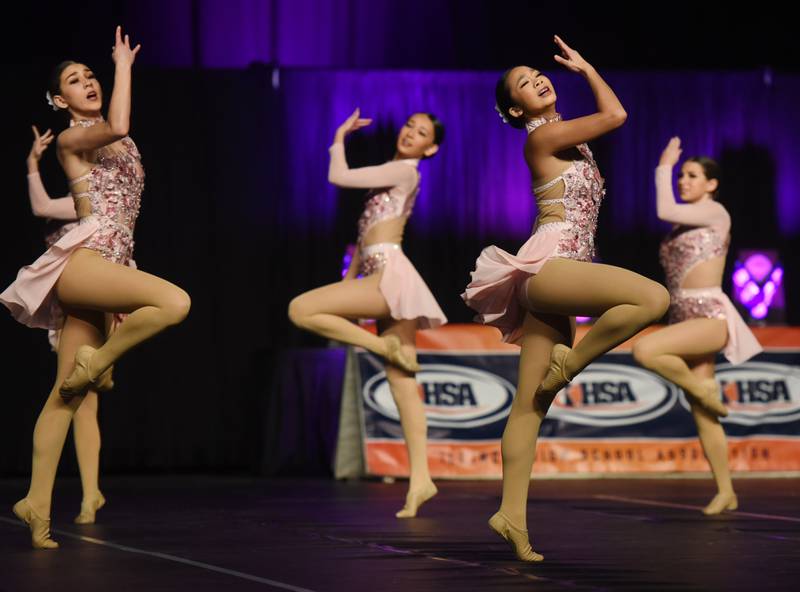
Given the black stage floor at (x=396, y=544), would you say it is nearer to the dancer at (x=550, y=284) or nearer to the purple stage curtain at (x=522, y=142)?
the dancer at (x=550, y=284)

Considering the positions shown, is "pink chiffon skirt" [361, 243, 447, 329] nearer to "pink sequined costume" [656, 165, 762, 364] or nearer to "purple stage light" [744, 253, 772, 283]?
"pink sequined costume" [656, 165, 762, 364]

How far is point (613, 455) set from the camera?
24.7 ft

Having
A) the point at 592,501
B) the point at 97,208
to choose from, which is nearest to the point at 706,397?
the point at 592,501

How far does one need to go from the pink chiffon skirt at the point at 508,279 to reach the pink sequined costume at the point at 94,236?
3.95ft

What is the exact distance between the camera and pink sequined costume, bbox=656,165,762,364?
5691mm

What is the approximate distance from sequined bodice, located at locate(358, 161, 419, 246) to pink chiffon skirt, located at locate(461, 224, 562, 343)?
60.9 inches

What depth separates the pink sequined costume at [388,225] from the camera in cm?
538

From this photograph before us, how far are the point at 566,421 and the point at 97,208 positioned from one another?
3.86 metres

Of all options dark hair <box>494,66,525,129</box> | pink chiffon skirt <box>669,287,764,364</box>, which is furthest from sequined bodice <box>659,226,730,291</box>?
dark hair <box>494,66,525,129</box>

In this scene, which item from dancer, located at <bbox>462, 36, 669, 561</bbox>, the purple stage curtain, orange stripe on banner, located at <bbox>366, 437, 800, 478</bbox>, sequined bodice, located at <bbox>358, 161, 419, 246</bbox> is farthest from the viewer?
the purple stage curtain

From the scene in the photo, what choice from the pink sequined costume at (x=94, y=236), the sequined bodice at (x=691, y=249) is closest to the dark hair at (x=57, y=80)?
the pink sequined costume at (x=94, y=236)

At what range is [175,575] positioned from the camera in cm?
346

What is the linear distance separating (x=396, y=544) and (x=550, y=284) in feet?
3.36

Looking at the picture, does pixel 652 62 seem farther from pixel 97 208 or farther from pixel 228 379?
pixel 97 208
